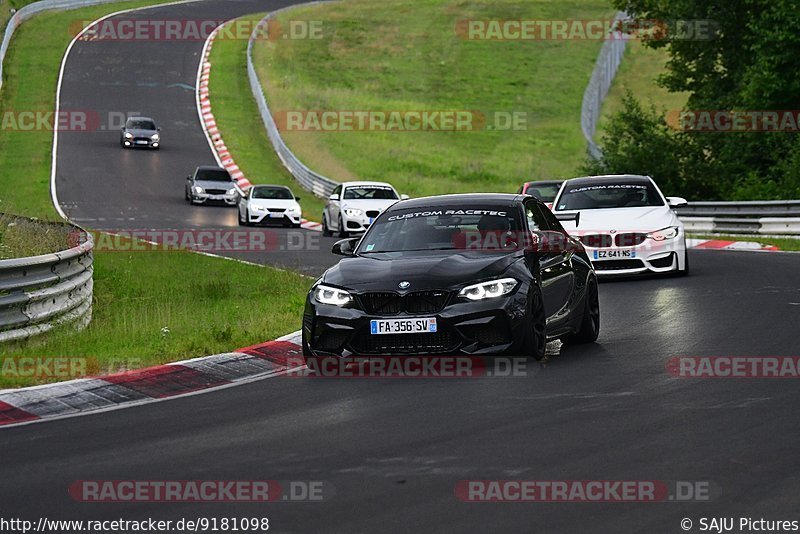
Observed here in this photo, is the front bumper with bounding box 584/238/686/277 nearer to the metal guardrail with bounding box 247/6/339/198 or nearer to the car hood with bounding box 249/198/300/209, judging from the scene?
the car hood with bounding box 249/198/300/209

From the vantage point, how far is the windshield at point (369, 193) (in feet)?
109

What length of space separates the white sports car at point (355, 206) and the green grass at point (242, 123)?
20.8 ft

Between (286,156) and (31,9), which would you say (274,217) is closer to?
(286,156)

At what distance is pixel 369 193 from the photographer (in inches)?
1314

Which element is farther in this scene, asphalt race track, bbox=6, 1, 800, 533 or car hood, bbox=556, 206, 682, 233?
car hood, bbox=556, 206, 682, 233

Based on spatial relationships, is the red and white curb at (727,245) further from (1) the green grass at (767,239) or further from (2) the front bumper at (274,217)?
(2) the front bumper at (274,217)

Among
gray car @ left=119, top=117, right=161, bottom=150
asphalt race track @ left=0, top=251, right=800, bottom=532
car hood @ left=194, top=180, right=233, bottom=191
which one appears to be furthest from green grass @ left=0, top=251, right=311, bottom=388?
gray car @ left=119, top=117, right=161, bottom=150

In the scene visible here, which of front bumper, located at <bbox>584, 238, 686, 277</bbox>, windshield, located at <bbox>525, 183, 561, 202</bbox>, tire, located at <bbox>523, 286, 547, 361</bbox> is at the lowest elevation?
windshield, located at <bbox>525, 183, 561, 202</bbox>

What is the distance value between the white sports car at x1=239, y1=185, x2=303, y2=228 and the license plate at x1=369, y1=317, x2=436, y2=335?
2420 cm

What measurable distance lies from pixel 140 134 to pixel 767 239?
91.0 feet

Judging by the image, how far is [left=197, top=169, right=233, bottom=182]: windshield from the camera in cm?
4091

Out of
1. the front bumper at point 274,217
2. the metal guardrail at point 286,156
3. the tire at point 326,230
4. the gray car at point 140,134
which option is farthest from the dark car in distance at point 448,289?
the gray car at point 140,134

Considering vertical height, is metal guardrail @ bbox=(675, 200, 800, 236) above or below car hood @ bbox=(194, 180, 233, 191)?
above

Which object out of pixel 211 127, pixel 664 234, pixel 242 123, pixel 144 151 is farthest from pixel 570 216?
pixel 242 123
